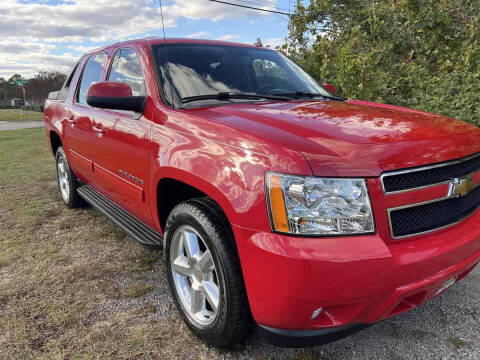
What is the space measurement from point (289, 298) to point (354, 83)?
20.7ft

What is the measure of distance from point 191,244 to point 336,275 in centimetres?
98

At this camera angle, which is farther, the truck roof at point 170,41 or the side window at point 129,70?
the truck roof at point 170,41

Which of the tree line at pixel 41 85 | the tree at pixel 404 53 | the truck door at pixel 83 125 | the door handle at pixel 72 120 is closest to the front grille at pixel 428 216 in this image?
the truck door at pixel 83 125


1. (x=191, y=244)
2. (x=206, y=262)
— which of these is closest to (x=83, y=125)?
(x=191, y=244)

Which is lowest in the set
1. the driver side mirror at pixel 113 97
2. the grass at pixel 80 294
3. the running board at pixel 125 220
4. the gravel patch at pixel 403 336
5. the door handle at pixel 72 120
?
the gravel patch at pixel 403 336

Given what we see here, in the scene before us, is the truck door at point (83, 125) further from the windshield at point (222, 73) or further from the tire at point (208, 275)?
the tire at point (208, 275)

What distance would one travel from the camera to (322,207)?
160cm

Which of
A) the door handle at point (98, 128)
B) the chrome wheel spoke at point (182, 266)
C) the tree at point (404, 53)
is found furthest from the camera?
the tree at point (404, 53)

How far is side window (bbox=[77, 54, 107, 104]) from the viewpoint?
3.64 meters

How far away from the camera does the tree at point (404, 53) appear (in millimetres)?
6988

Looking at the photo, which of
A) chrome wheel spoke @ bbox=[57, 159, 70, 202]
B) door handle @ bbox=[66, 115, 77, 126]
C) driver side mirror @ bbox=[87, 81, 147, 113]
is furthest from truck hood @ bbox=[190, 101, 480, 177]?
chrome wheel spoke @ bbox=[57, 159, 70, 202]

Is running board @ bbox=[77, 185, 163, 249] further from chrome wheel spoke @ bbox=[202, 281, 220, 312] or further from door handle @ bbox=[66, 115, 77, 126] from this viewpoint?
door handle @ bbox=[66, 115, 77, 126]

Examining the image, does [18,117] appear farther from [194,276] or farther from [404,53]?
[194,276]

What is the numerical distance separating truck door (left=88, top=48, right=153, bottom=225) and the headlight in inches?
48.4
